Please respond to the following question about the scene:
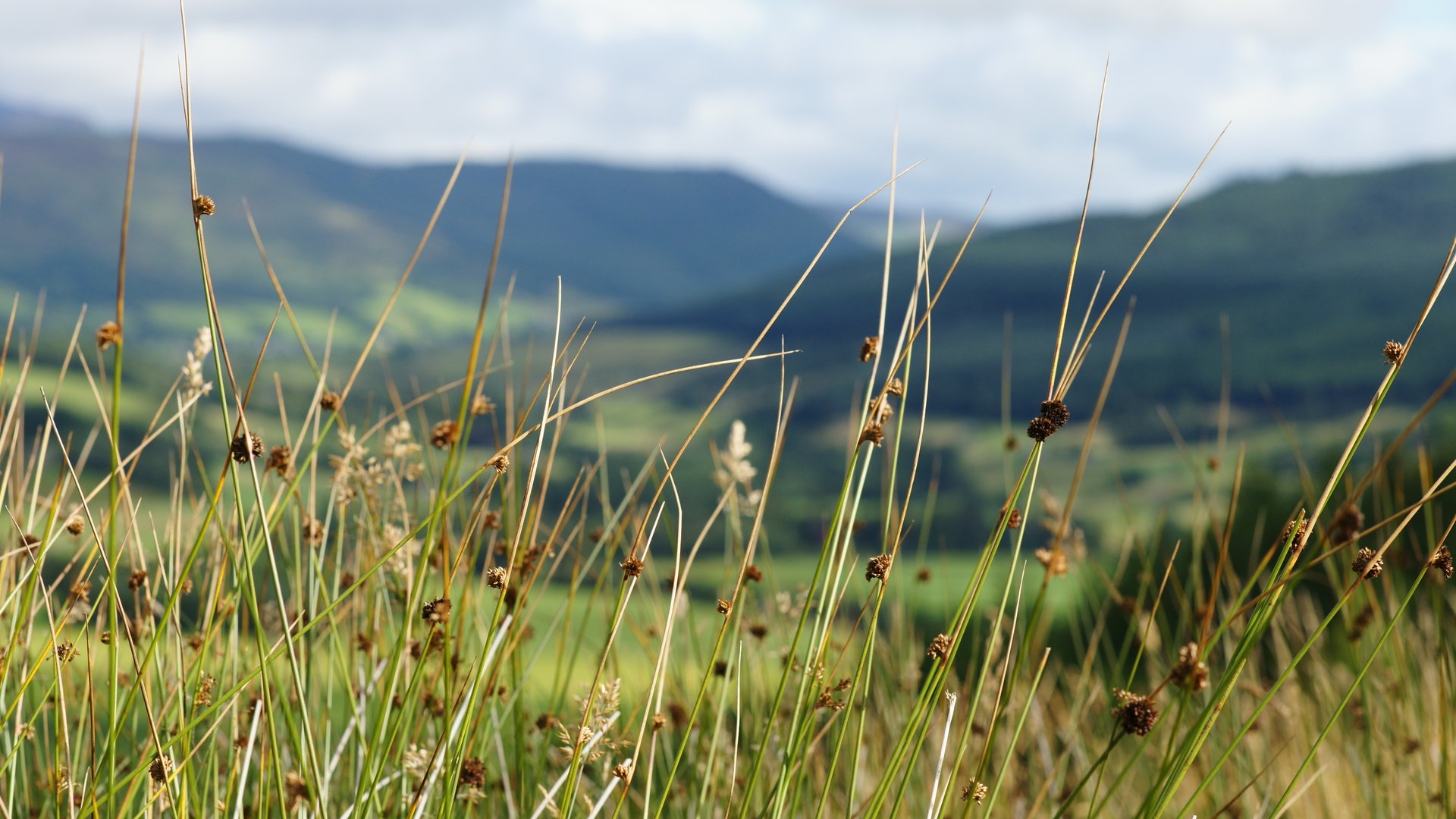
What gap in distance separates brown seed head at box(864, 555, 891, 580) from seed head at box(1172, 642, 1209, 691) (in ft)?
0.93

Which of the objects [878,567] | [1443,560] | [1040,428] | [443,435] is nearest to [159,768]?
[443,435]

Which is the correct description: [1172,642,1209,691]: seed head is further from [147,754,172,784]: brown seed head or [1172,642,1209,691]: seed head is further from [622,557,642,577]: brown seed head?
[147,754,172,784]: brown seed head

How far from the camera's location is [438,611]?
1.11 meters

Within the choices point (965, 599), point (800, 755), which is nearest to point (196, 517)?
point (800, 755)

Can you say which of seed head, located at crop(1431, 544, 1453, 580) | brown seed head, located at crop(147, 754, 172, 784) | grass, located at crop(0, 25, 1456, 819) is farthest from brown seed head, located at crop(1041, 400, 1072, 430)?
brown seed head, located at crop(147, 754, 172, 784)

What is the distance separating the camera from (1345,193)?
131m

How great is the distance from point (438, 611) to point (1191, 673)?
0.71 metres

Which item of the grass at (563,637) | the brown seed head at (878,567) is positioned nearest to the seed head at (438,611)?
the grass at (563,637)

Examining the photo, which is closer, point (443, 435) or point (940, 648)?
point (940, 648)

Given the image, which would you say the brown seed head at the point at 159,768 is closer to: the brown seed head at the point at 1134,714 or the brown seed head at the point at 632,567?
the brown seed head at the point at 632,567

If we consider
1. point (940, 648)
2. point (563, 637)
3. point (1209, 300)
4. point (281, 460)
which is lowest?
point (563, 637)

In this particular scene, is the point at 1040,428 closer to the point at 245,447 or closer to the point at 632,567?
the point at 632,567

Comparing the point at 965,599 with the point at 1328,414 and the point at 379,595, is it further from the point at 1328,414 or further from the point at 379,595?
the point at 1328,414

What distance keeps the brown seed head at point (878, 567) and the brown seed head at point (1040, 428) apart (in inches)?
7.9
